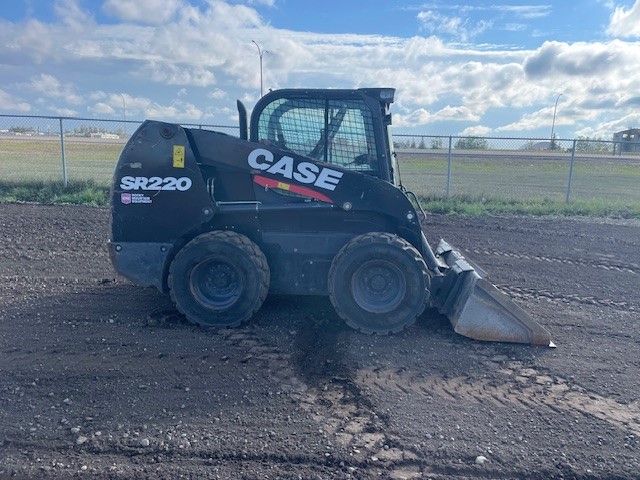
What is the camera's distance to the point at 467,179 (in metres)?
23.3

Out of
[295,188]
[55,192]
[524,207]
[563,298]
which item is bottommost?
[563,298]

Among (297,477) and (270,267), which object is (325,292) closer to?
(270,267)

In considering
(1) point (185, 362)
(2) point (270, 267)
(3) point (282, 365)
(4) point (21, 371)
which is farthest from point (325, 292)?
(4) point (21, 371)

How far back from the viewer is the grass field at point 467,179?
14641mm

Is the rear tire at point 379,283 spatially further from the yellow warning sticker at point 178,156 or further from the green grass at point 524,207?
the green grass at point 524,207

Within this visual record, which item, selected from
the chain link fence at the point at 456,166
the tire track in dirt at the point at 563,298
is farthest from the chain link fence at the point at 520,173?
the tire track in dirt at the point at 563,298

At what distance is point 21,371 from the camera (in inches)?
204

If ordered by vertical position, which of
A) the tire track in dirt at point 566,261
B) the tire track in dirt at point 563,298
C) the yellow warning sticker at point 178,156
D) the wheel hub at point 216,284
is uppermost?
the yellow warning sticker at point 178,156

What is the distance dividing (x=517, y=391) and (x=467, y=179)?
19021mm

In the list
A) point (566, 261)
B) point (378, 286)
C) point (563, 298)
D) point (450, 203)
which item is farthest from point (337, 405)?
point (450, 203)

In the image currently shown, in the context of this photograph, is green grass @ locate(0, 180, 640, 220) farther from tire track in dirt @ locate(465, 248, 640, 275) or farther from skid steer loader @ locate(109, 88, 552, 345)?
skid steer loader @ locate(109, 88, 552, 345)

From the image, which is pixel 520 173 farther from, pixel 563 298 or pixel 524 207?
pixel 563 298

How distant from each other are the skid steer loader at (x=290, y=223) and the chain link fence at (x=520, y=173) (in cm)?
945

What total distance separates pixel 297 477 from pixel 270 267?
295 centimetres
